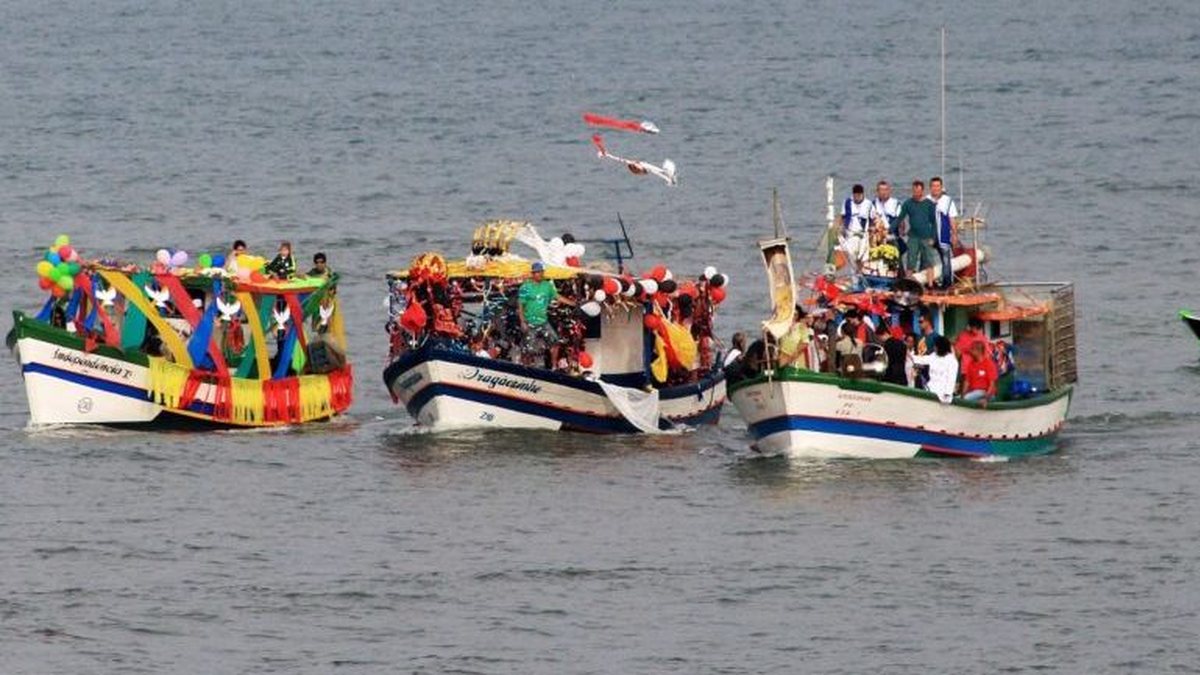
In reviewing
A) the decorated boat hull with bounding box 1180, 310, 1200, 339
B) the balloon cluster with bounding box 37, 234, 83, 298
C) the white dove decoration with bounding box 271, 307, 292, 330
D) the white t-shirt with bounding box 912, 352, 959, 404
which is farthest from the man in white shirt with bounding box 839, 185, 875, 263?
the decorated boat hull with bounding box 1180, 310, 1200, 339

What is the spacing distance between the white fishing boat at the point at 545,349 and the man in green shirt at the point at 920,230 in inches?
150

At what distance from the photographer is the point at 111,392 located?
49625mm

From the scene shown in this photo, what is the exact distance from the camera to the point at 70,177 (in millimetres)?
92000

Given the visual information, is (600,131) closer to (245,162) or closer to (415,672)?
(245,162)

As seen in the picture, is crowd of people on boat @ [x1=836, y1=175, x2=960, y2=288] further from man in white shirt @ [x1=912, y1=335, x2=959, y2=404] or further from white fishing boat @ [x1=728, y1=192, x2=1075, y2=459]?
man in white shirt @ [x1=912, y1=335, x2=959, y2=404]

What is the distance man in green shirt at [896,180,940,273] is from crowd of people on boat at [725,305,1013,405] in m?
1.37

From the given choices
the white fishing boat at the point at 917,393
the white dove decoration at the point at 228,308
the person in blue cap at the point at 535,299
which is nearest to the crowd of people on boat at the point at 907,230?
the white fishing boat at the point at 917,393

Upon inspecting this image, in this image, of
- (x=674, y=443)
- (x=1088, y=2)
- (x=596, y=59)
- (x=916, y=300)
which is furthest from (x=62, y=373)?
(x=1088, y=2)

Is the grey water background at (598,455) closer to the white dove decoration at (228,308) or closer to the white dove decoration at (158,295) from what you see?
the white dove decoration at (228,308)

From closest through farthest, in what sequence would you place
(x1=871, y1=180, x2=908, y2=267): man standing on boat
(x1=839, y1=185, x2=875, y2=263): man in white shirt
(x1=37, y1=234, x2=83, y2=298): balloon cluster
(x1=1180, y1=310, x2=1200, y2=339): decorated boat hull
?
(x1=871, y1=180, x2=908, y2=267): man standing on boat < (x1=839, y1=185, x2=875, y2=263): man in white shirt < (x1=37, y1=234, x2=83, y2=298): balloon cluster < (x1=1180, y1=310, x2=1200, y2=339): decorated boat hull

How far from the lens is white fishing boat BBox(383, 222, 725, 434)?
4859 centimetres

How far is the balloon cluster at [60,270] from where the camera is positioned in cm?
4919

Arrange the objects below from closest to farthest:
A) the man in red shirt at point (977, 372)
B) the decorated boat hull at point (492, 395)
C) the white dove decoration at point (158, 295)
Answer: the man in red shirt at point (977, 372) → the decorated boat hull at point (492, 395) → the white dove decoration at point (158, 295)

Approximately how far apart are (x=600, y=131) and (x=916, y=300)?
205 ft
